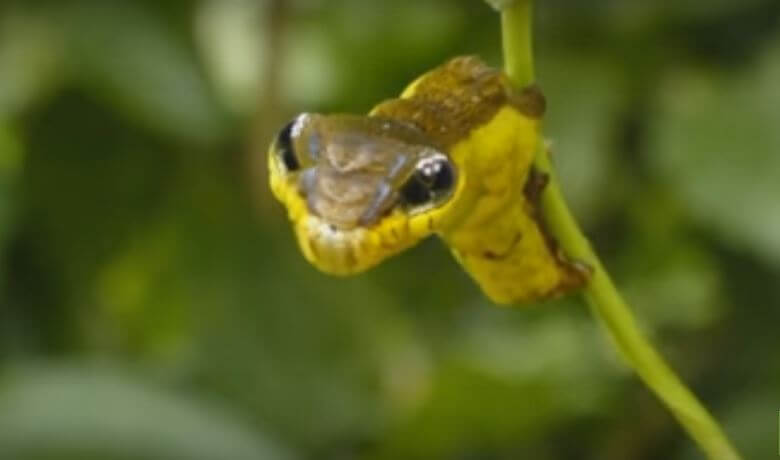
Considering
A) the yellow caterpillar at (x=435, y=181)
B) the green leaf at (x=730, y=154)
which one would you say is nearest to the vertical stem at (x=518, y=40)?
the yellow caterpillar at (x=435, y=181)

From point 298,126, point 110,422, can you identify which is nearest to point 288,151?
point 298,126

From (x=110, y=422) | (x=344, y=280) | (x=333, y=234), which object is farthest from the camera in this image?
(x=344, y=280)

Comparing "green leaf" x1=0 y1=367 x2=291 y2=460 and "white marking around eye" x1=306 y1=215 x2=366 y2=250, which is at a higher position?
"white marking around eye" x1=306 y1=215 x2=366 y2=250

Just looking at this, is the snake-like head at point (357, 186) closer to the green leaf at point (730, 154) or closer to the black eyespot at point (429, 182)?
the black eyespot at point (429, 182)

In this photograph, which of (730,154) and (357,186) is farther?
(730,154)

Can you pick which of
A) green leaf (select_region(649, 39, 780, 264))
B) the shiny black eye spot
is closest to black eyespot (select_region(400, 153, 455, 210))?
the shiny black eye spot

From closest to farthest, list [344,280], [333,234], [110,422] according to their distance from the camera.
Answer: [333,234], [110,422], [344,280]

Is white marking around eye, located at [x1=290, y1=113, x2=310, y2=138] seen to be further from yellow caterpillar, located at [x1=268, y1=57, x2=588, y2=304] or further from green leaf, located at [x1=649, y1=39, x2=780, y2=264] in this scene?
green leaf, located at [x1=649, y1=39, x2=780, y2=264]

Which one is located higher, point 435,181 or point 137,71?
point 137,71

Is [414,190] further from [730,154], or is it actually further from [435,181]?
[730,154]
